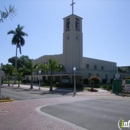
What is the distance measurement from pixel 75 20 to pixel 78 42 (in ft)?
19.9

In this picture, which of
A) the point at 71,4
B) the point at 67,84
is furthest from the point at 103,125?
the point at 71,4

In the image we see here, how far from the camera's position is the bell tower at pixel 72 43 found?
4653 centimetres

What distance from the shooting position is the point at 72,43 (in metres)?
46.4

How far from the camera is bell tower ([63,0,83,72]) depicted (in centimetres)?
4653

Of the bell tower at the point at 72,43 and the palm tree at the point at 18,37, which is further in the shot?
the palm tree at the point at 18,37

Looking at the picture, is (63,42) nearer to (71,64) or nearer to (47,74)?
(71,64)

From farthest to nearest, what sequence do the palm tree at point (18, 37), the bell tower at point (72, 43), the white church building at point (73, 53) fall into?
the palm tree at point (18, 37) → the bell tower at point (72, 43) → the white church building at point (73, 53)

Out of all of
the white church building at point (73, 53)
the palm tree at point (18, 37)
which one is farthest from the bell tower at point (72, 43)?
the palm tree at point (18, 37)

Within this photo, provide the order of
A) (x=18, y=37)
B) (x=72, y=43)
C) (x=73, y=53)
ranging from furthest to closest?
(x=18, y=37), (x=72, y=43), (x=73, y=53)

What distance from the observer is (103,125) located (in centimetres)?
777

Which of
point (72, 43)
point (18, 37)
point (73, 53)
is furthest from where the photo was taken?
point (18, 37)

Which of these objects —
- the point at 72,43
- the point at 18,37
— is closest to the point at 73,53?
the point at 72,43

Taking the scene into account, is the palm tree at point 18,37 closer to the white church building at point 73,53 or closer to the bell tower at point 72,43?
the white church building at point 73,53

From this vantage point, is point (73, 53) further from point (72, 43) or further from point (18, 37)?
point (18, 37)
